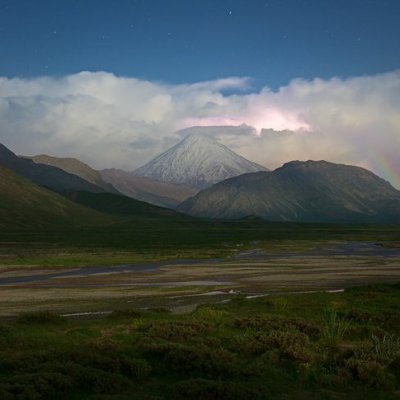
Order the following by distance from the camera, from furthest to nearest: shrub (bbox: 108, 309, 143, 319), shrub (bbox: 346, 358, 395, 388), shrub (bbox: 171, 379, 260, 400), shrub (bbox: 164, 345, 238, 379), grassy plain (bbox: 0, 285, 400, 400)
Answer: shrub (bbox: 108, 309, 143, 319) < shrub (bbox: 164, 345, 238, 379) < shrub (bbox: 346, 358, 395, 388) < grassy plain (bbox: 0, 285, 400, 400) < shrub (bbox: 171, 379, 260, 400)

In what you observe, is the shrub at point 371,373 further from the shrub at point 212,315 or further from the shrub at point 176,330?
the shrub at point 212,315

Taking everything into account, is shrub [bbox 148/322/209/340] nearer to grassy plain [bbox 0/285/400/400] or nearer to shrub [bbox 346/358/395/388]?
grassy plain [bbox 0/285/400/400]

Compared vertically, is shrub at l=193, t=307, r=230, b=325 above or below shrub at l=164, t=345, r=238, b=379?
below

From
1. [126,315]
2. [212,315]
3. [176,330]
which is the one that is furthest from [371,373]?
[126,315]

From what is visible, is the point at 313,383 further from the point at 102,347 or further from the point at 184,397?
the point at 102,347

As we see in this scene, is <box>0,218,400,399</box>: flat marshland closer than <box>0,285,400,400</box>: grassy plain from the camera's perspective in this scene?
No

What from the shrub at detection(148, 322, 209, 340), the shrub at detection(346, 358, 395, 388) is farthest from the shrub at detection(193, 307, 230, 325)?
the shrub at detection(346, 358, 395, 388)

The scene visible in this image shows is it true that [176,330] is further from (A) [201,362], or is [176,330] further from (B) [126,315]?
(B) [126,315]

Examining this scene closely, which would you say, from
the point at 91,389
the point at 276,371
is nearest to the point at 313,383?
the point at 276,371

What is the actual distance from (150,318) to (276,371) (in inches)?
493

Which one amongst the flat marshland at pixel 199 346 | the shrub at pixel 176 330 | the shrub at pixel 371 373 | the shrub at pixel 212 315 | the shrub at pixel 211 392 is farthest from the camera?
the shrub at pixel 212 315

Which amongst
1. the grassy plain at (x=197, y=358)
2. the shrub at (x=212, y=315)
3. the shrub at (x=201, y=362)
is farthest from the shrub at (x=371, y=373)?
the shrub at (x=212, y=315)

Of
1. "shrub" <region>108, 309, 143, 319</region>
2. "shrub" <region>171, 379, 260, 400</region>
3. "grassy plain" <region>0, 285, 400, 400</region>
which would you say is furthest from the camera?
"shrub" <region>108, 309, 143, 319</region>

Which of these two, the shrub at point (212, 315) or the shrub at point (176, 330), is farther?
the shrub at point (212, 315)
